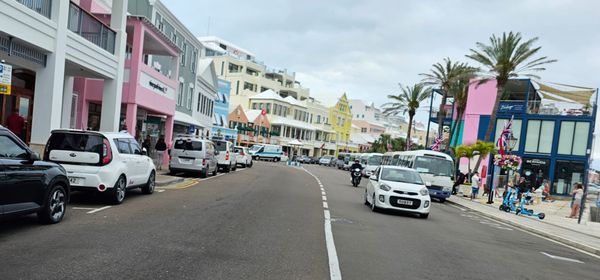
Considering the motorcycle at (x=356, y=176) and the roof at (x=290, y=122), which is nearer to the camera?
the motorcycle at (x=356, y=176)

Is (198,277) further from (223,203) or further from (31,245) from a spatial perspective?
(223,203)

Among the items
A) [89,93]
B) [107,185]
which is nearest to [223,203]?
[107,185]

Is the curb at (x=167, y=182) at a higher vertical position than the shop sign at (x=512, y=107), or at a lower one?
lower

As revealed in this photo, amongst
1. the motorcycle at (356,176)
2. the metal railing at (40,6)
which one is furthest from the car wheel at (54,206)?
the motorcycle at (356,176)

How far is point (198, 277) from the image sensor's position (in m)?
5.68

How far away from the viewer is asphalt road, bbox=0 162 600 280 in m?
6.06

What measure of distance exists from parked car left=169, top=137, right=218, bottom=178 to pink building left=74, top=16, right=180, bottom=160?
7.83 feet

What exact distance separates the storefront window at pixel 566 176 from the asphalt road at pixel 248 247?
3341 cm

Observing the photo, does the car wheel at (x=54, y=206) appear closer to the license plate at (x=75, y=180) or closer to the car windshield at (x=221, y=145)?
the license plate at (x=75, y=180)

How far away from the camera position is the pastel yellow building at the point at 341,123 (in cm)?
9675

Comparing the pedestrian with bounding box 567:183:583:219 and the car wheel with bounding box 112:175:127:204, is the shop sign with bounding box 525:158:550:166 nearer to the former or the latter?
the pedestrian with bounding box 567:183:583:219

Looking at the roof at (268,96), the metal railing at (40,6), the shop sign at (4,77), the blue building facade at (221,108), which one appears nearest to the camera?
the shop sign at (4,77)

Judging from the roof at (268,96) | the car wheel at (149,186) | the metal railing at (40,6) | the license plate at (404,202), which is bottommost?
the car wheel at (149,186)

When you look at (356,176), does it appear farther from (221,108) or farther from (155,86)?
(221,108)
